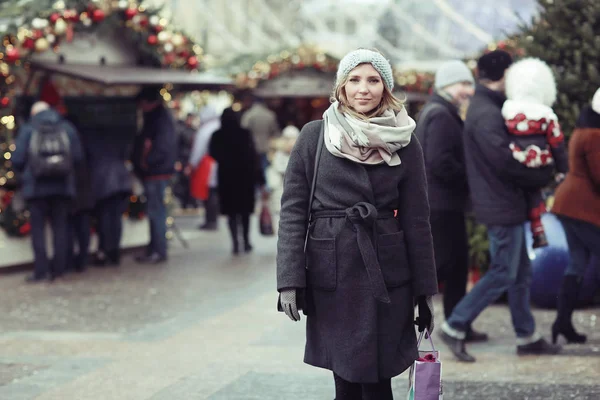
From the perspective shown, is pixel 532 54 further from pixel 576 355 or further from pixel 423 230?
pixel 423 230

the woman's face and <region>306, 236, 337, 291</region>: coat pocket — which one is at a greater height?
the woman's face

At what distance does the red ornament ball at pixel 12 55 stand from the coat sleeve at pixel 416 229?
7.94 metres

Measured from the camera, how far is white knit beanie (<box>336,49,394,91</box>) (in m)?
4.64

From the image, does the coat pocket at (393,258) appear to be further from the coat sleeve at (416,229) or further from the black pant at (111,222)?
the black pant at (111,222)

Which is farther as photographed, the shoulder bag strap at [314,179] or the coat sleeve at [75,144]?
the coat sleeve at [75,144]

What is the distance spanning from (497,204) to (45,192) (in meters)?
5.60

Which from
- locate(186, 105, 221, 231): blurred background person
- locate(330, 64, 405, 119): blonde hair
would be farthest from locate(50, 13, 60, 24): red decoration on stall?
locate(330, 64, 405, 119): blonde hair

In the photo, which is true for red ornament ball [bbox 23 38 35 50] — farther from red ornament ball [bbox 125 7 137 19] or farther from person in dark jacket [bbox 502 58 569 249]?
person in dark jacket [bbox 502 58 569 249]

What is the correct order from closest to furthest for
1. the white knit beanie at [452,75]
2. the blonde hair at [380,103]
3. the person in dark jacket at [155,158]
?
the blonde hair at [380,103] → the white knit beanie at [452,75] → the person in dark jacket at [155,158]

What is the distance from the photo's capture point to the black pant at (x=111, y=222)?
504 inches

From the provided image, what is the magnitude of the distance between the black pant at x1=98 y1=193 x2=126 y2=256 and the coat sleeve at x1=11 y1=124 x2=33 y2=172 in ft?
5.66

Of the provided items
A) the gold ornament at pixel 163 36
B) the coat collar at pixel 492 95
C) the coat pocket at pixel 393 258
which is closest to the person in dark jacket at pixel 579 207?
the coat collar at pixel 492 95

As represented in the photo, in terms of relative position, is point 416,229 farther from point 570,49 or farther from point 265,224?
point 265,224

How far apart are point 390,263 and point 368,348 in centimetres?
36
